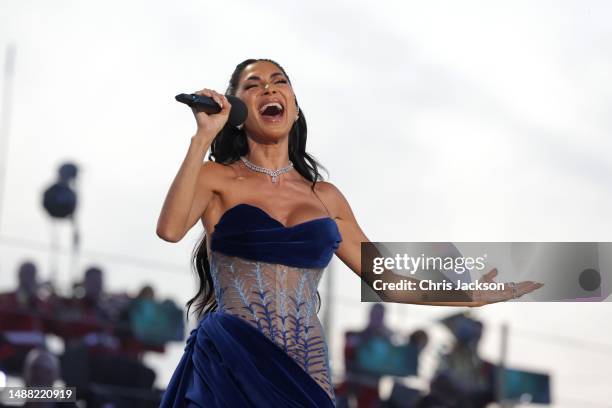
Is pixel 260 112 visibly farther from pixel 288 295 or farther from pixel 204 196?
pixel 288 295

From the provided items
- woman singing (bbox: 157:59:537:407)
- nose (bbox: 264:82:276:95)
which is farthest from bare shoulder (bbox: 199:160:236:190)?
nose (bbox: 264:82:276:95)

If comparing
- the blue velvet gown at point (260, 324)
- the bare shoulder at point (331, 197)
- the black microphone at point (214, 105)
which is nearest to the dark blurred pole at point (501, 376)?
the bare shoulder at point (331, 197)

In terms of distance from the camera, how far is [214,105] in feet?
8.98

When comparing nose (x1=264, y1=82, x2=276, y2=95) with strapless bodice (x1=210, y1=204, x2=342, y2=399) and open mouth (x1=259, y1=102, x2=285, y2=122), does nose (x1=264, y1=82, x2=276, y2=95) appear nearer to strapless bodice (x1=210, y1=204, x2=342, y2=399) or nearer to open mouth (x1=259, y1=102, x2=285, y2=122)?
open mouth (x1=259, y1=102, x2=285, y2=122)

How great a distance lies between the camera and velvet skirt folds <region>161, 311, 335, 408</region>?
271 cm

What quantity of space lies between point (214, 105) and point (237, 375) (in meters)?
0.66

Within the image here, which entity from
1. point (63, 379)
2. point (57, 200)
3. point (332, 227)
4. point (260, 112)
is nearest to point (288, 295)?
point (332, 227)

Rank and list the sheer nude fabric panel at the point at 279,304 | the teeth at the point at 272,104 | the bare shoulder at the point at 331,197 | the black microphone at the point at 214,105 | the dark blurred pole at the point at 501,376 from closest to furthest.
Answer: the black microphone at the point at 214,105, the sheer nude fabric panel at the point at 279,304, the teeth at the point at 272,104, the bare shoulder at the point at 331,197, the dark blurred pole at the point at 501,376

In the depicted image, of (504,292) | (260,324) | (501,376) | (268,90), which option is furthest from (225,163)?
(501,376)

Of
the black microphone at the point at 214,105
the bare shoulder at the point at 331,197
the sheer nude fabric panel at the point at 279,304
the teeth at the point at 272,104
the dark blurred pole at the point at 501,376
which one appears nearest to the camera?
the black microphone at the point at 214,105

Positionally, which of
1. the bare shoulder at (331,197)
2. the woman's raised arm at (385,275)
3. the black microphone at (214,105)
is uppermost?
the black microphone at (214,105)

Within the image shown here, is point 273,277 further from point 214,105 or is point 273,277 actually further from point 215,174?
point 214,105

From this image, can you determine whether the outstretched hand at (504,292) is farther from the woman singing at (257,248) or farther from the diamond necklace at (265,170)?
the diamond necklace at (265,170)

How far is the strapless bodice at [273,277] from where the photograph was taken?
285 centimetres
